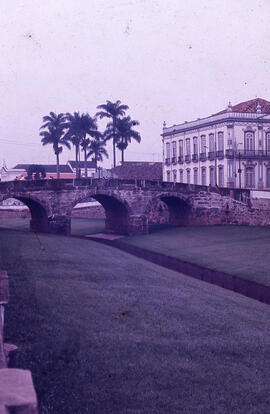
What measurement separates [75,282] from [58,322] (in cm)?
683

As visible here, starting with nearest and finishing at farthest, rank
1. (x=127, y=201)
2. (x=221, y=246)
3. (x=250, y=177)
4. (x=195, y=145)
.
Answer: (x=221, y=246) → (x=127, y=201) → (x=250, y=177) → (x=195, y=145)

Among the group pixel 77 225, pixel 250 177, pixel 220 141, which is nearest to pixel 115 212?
pixel 77 225

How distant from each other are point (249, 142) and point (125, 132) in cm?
2270

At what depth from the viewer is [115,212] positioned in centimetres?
4838

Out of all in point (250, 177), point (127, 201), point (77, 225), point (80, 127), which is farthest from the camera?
point (80, 127)

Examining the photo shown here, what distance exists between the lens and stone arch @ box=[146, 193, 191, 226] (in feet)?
151

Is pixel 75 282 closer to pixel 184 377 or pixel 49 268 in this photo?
pixel 49 268

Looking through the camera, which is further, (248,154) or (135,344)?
(248,154)

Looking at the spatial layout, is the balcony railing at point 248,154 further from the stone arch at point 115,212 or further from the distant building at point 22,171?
the distant building at point 22,171

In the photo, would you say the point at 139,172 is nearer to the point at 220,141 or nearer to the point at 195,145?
the point at 195,145

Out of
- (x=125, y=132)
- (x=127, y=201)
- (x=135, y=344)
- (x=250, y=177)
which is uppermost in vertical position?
(x=125, y=132)

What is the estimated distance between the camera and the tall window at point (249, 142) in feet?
199

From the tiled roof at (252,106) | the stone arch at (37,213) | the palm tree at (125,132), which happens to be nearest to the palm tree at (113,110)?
the palm tree at (125,132)

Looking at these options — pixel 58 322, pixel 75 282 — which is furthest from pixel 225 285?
pixel 58 322
